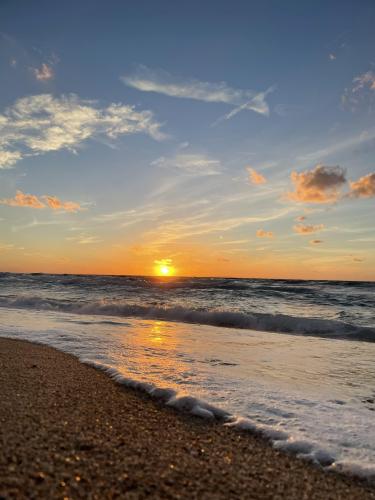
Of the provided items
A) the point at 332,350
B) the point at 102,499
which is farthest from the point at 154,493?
the point at 332,350

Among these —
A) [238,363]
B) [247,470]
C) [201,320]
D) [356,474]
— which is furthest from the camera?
[201,320]

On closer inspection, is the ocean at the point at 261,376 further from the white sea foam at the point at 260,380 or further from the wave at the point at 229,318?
the wave at the point at 229,318

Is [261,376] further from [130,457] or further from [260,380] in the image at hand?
[130,457]

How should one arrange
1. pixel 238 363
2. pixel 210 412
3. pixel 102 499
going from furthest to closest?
pixel 238 363, pixel 210 412, pixel 102 499

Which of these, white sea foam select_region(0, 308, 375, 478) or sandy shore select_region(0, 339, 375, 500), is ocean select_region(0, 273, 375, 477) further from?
sandy shore select_region(0, 339, 375, 500)

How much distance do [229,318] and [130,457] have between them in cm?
1152

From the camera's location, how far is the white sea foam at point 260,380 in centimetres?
329

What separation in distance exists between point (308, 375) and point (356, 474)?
2.91m

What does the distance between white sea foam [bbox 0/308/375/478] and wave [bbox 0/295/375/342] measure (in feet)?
8.31

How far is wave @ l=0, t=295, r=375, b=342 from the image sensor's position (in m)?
11.7

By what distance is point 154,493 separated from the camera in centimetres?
207

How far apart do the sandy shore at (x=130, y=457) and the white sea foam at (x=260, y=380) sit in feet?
1.01

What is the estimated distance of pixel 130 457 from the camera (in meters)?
2.47

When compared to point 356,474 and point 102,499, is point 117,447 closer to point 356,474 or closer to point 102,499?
point 102,499
